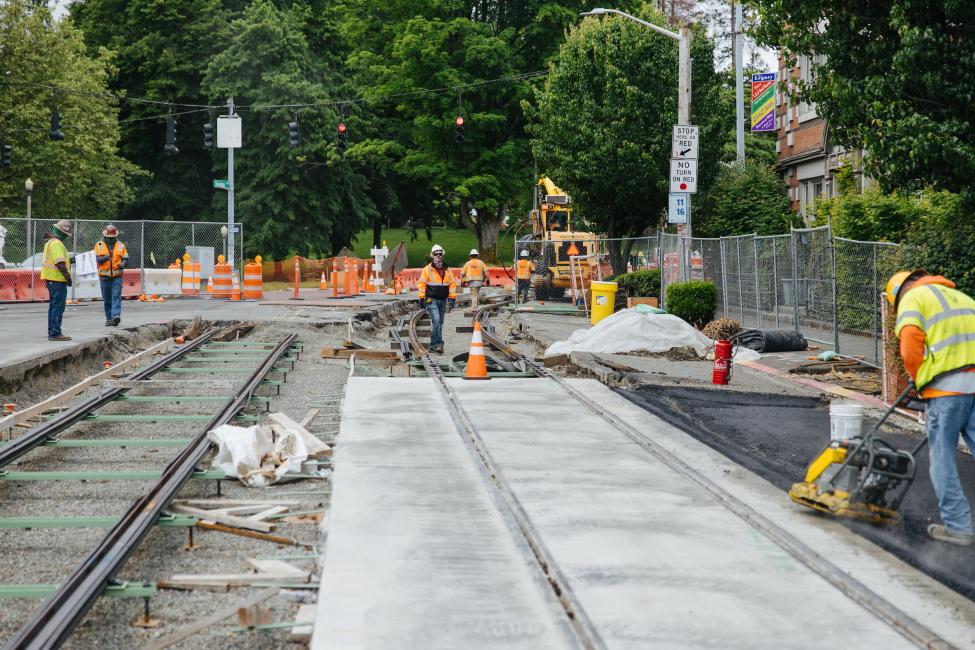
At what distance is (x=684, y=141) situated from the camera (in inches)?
930

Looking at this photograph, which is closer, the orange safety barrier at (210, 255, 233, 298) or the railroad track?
the railroad track

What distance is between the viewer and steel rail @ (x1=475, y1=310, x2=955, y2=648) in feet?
18.1

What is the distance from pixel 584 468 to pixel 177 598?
4112 mm

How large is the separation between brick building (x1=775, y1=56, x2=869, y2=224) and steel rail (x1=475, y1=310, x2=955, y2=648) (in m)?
21.6

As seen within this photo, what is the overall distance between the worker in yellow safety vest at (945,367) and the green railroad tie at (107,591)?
15.2 feet

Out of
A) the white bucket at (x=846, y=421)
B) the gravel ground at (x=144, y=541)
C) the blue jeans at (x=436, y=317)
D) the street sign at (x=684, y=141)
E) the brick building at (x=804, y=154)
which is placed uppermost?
the brick building at (x=804, y=154)

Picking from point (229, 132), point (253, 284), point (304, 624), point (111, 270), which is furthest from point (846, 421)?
point (229, 132)

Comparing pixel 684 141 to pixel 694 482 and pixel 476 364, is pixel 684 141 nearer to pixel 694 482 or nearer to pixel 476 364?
pixel 476 364

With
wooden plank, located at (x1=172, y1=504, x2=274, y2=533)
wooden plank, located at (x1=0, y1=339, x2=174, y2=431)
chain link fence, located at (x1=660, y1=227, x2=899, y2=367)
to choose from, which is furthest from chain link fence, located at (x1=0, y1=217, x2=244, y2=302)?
wooden plank, located at (x1=172, y1=504, x2=274, y2=533)

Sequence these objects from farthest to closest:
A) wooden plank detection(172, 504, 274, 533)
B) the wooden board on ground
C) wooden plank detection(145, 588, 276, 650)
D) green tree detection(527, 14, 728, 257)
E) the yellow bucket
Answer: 1. green tree detection(527, 14, 728, 257)
2. the yellow bucket
3. the wooden board on ground
4. wooden plank detection(172, 504, 274, 533)
5. wooden plank detection(145, 588, 276, 650)

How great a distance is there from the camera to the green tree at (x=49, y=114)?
161ft

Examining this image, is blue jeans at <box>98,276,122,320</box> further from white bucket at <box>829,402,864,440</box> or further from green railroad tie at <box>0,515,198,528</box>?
white bucket at <box>829,402,864,440</box>

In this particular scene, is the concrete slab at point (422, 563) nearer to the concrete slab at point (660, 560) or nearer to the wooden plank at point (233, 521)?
the concrete slab at point (660, 560)

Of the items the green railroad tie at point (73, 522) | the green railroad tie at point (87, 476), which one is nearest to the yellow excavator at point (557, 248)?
the green railroad tie at point (87, 476)
